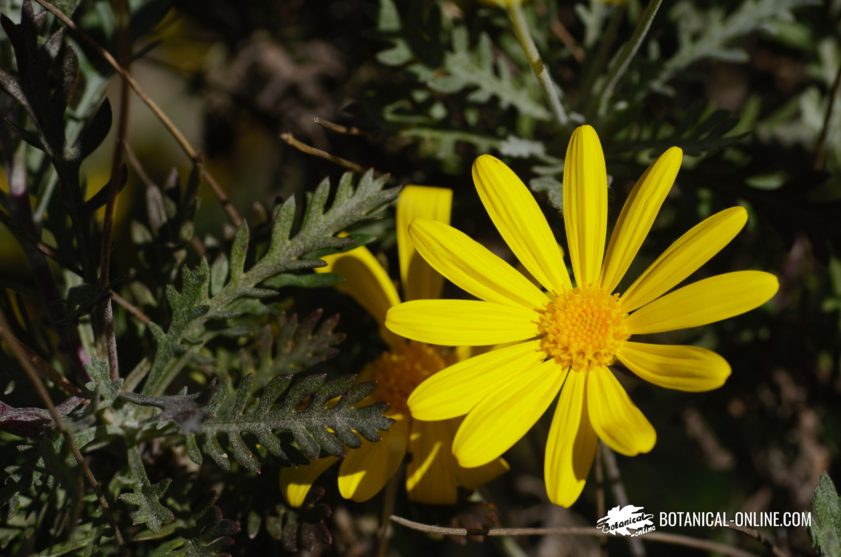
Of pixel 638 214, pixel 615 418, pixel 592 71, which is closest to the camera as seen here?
pixel 615 418

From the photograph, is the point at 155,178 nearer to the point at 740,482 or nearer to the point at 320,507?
the point at 320,507

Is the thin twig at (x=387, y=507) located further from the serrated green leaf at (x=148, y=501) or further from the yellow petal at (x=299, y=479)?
the serrated green leaf at (x=148, y=501)

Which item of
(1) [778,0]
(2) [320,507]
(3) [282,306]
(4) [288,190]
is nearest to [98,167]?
(4) [288,190]

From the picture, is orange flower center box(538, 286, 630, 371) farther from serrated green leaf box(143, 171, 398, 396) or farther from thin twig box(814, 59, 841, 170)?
thin twig box(814, 59, 841, 170)

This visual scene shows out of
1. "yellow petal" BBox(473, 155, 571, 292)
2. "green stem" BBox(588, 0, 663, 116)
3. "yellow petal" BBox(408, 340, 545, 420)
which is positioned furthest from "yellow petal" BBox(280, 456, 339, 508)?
"green stem" BBox(588, 0, 663, 116)

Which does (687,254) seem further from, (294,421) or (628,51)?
(294,421)

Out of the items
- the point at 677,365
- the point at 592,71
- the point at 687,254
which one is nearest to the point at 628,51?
the point at 592,71
